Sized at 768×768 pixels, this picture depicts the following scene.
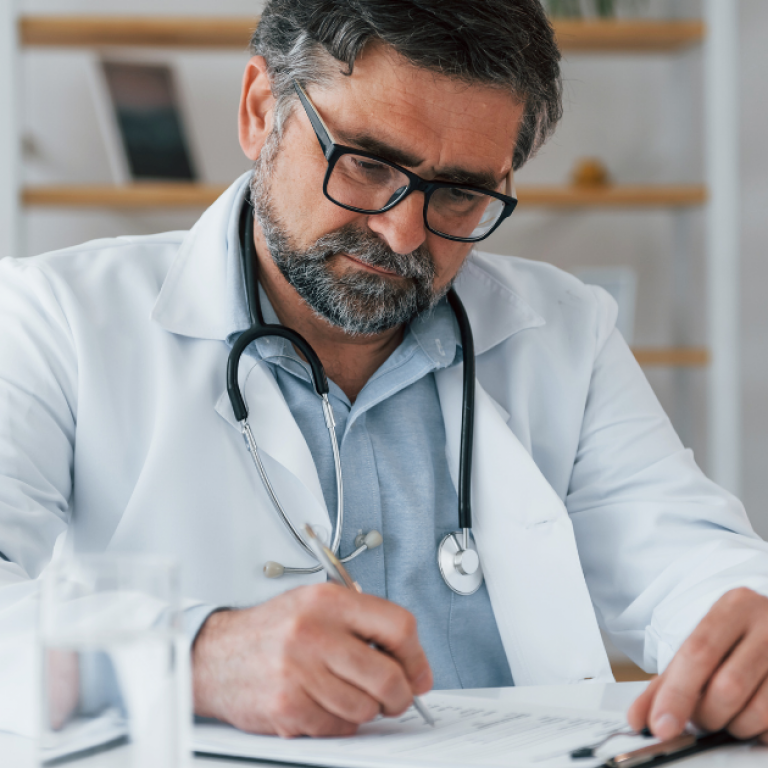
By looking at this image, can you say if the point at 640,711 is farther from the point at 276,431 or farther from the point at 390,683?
the point at 276,431

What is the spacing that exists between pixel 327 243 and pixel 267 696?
633 millimetres

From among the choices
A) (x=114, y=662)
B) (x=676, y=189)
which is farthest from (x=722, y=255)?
(x=114, y=662)

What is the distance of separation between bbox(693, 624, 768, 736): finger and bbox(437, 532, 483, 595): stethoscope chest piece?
1.49 feet

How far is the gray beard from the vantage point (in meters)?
1.17

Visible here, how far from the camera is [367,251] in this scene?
3.84 ft

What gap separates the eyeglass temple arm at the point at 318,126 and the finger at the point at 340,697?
0.65m

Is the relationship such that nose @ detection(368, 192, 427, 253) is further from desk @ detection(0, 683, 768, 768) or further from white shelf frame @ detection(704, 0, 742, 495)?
white shelf frame @ detection(704, 0, 742, 495)

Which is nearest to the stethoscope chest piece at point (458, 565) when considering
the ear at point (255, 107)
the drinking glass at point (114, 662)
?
the ear at point (255, 107)

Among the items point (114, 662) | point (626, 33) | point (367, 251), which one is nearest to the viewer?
point (114, 662)

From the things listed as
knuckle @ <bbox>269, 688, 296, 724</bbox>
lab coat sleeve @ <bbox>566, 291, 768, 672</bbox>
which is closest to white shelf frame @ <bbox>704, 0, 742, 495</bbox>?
lab coat sleeve @ <bbox>566, 291, 768, 672</bbox>

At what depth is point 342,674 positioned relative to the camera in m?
0.69

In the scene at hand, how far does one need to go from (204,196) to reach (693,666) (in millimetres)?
1856

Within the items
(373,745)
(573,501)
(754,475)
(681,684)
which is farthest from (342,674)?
(754,475)

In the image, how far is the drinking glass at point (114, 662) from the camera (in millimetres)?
462
